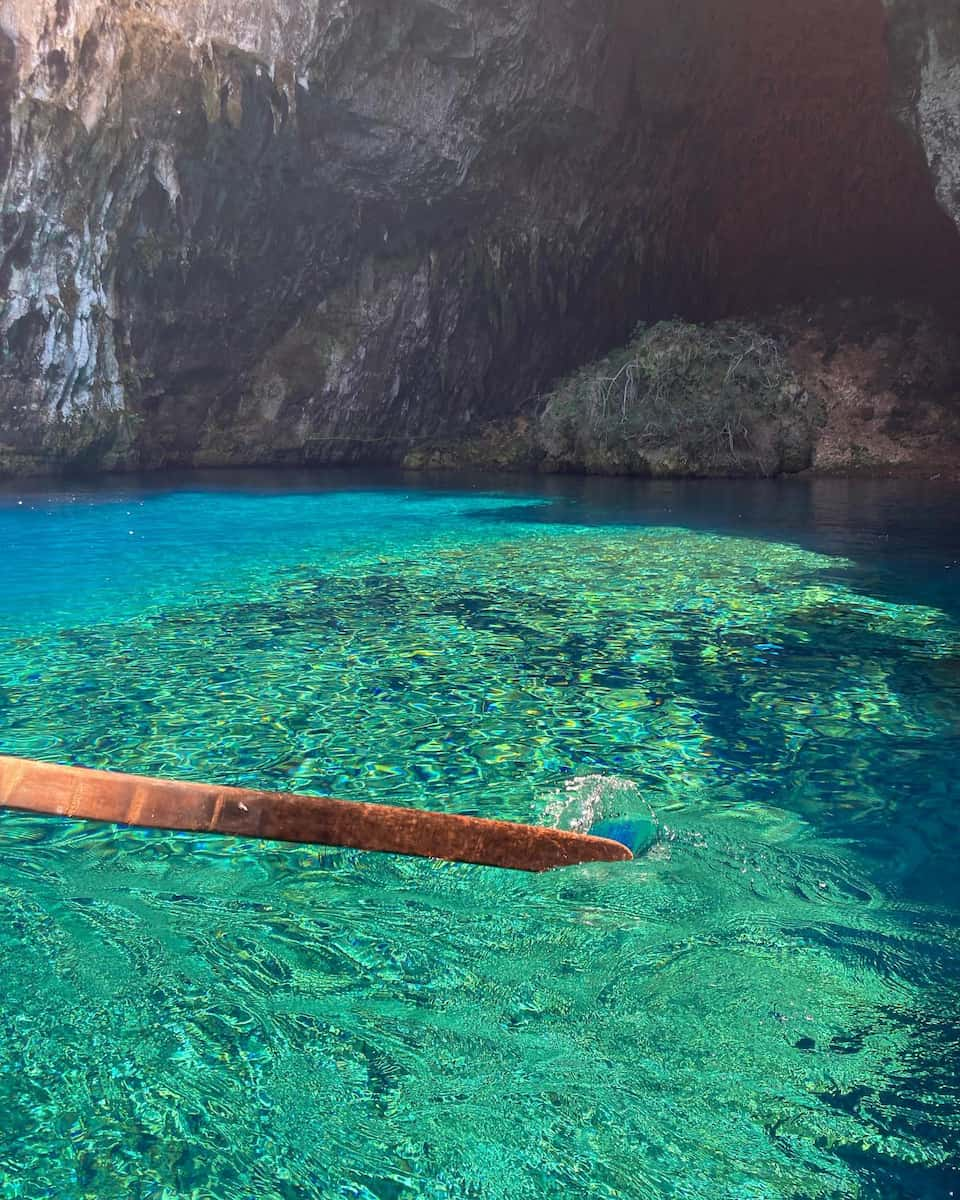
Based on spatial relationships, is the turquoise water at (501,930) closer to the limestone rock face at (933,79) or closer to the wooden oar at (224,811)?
the wooden oar at (224,811)

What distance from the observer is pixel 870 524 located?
48.8ft

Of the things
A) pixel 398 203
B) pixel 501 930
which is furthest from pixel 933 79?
pixel 501 930

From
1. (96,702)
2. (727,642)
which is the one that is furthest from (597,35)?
(96,702)

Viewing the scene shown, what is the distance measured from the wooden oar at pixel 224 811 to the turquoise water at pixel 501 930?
2.02 ft

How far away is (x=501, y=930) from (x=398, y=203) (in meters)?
27.0

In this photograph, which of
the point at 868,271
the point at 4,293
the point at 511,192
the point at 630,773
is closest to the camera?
the point at 630,773

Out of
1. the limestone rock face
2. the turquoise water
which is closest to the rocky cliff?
the limestone rock face

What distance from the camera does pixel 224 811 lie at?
270cm

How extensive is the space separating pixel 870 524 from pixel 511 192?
17.1 meters

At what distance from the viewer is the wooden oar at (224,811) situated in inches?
106

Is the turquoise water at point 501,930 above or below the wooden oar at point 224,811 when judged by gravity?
below

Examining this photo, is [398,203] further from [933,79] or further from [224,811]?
[224,811]

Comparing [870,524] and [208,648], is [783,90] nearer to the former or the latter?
[870,524]

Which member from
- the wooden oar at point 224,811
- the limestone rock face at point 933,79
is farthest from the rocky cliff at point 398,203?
the wooden oar at point 224,811
